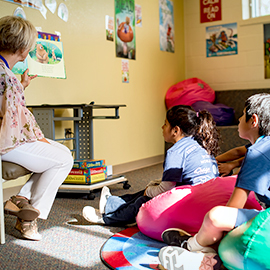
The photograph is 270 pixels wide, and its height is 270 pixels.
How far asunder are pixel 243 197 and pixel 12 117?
115 cm

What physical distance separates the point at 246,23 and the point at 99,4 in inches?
90.0

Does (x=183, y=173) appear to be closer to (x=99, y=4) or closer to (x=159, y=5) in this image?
(x=99, y=4)

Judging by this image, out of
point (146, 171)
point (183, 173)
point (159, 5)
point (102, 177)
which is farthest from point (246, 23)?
point (183, 173)

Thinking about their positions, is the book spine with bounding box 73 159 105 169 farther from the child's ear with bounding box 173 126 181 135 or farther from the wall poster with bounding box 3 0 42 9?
the wall poster with bounding box 3 0 42 9

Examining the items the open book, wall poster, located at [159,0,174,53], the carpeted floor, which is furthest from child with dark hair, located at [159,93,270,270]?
wall poster, located at [159,0,174,53]

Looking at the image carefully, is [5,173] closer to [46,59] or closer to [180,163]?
[180,163]

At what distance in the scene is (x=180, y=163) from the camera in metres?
1.93

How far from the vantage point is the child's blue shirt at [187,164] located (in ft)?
6.32

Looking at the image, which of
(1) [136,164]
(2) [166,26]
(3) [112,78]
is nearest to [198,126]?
(3) [112,78]

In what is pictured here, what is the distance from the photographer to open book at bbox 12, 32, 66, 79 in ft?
9.91

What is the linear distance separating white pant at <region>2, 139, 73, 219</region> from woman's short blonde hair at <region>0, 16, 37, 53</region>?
0.52m

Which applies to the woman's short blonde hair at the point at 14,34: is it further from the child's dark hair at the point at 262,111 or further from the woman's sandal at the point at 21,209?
the child's dark hair at the point at 262,111

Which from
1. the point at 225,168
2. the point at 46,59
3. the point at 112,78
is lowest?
the point at 225,168

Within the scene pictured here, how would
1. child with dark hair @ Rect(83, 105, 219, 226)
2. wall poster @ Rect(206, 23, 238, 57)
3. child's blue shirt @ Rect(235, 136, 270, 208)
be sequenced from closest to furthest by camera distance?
child's blue shirt @ Rect(235, 136, 270, 208), child with dark hair @ Rect(83, 105, 219, 226), wall poster @ Rect(206, 23, 238, 57)
